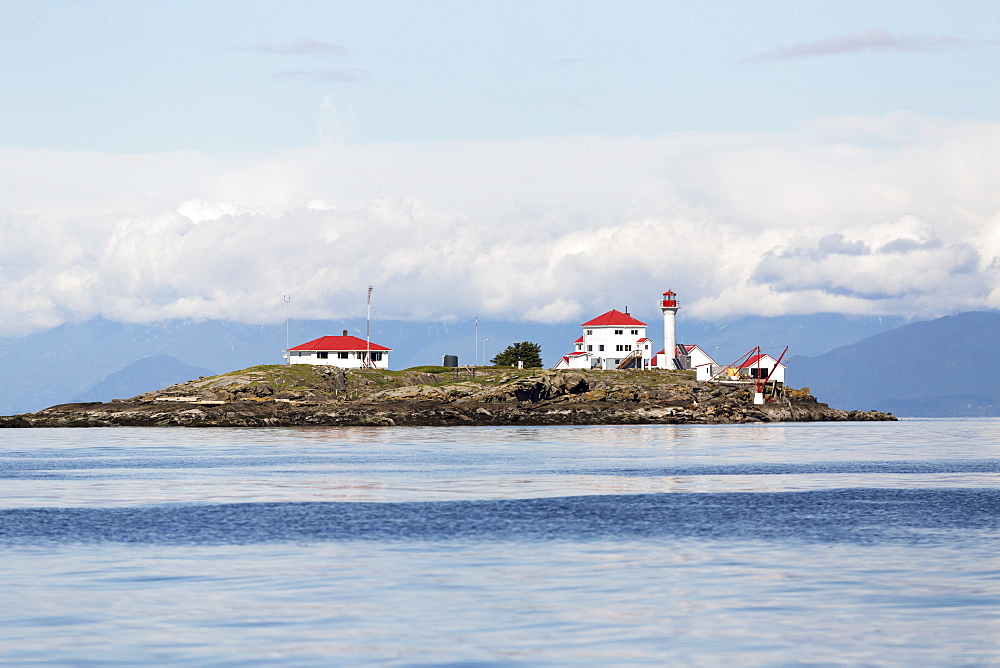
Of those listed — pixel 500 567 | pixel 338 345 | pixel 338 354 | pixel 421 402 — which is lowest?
pixel 500 567

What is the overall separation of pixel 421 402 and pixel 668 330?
57479 millimetres

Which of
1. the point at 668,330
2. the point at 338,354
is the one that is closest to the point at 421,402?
the point at 338,354

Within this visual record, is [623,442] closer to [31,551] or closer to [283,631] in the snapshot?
[31,551]

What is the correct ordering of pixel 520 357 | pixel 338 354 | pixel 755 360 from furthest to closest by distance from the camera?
pixel 520 357 < pixel 338 354 < pixel 755 360

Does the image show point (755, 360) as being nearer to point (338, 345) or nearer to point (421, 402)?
point (421, 402)

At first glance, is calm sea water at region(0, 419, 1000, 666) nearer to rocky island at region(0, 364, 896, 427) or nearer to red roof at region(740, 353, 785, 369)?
Result: rocky island at region(0, 364, 896, 427)

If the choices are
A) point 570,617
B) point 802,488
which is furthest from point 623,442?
point 570,617

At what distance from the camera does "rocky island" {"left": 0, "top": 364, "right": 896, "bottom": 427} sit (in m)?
146

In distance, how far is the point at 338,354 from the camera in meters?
190

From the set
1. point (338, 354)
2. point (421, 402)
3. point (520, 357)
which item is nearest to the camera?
point (421, 402)

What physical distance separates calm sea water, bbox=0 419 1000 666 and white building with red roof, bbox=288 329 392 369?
119361mm

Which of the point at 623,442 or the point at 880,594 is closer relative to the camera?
the point at 880,594

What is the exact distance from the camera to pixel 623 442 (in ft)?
344

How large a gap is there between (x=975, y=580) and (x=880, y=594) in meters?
3.46
